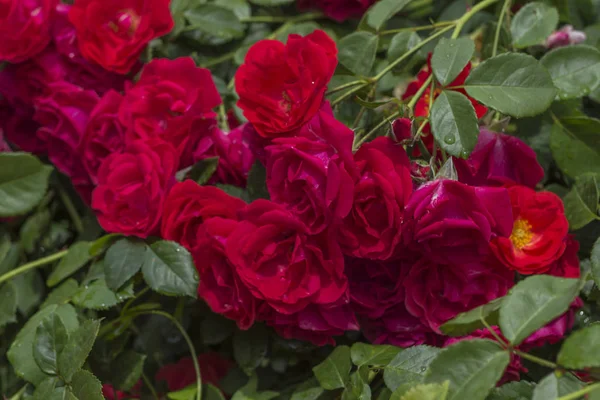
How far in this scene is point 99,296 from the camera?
26.1 inches

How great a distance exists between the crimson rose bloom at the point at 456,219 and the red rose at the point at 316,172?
0.19 ft

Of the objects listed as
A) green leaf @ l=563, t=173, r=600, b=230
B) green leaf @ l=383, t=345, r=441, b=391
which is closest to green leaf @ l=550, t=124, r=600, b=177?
green leaf @ l=563, t=173, r=600, b=230

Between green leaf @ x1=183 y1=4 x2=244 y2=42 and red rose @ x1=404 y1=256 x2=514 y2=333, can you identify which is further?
green leaf @ x1=183 y1=4 x2=244 y2=42

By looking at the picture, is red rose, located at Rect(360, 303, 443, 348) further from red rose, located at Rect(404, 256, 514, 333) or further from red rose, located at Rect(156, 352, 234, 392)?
red rose, located at Rect(156, 352, 234, 392)

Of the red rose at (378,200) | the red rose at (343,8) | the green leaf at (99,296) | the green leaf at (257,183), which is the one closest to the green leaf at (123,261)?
the green leaf at (99,296)

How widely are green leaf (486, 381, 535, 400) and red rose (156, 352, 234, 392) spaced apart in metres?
0.35

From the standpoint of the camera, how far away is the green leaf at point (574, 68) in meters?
0.65

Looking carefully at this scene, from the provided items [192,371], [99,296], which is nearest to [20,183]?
[99,296]

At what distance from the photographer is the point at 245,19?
905 mm

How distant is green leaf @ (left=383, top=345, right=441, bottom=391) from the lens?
0.55 metres

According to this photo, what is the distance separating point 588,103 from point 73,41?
2.00 ft

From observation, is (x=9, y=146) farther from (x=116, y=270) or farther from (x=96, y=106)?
(x=116, y=270)

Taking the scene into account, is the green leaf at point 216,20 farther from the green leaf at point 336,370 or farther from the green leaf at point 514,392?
the green leaf at point 514,392

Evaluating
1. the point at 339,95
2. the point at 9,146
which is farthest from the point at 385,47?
the point at 9,146
